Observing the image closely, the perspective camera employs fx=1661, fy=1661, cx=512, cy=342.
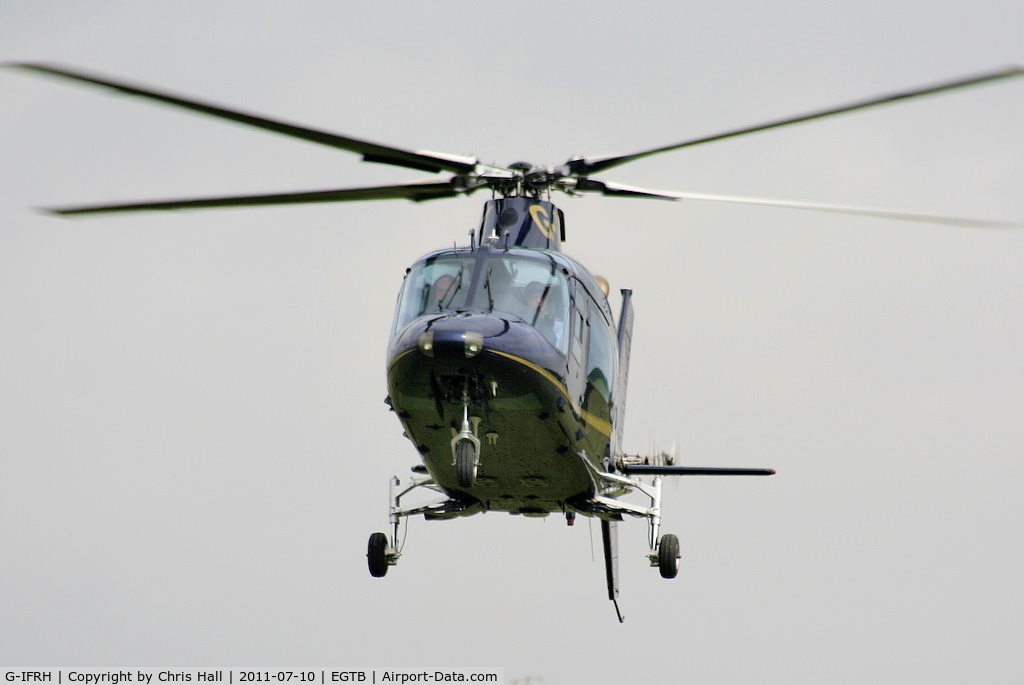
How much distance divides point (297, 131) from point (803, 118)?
240 inches

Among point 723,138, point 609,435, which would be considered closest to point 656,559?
point 609,435

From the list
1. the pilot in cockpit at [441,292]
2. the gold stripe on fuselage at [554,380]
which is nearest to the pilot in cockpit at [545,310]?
the gold stripe on fuselage at [554,380]

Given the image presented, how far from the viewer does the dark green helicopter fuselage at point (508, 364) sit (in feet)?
68.1

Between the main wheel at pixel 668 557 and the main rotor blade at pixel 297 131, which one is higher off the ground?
the main rotor blade at pixel 297 131

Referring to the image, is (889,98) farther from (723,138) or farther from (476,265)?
(476,265)

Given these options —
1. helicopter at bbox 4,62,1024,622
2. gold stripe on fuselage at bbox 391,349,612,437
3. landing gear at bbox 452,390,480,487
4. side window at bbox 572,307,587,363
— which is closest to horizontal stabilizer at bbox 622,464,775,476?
helicopter at bbox 4,62,1024,622

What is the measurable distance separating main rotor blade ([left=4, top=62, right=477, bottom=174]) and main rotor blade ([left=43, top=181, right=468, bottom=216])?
455 mm

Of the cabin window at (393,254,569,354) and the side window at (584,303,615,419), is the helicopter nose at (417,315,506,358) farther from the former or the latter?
the side window at (584,303,615,419)

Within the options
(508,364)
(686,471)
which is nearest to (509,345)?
(508,364)

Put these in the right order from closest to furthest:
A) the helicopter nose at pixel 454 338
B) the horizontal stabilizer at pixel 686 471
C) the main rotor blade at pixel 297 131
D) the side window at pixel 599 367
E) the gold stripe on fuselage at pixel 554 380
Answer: the main rotor blade at pixel 297 131, the helicopter nose at pixel 454 338, the gold stripe on fuselage at pixel 554 380, the side window at pixel 599 367, the horizontal stabilizer at pixel 686 471

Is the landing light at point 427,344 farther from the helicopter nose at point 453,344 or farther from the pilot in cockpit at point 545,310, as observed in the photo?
the pilot in cockpit at point 545,310

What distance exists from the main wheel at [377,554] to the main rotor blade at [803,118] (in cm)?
667

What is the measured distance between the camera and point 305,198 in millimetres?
22172

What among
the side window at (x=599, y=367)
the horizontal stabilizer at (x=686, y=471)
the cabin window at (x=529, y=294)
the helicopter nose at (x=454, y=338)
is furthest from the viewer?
the horizontal stabilizer at (x=686, y=471)
